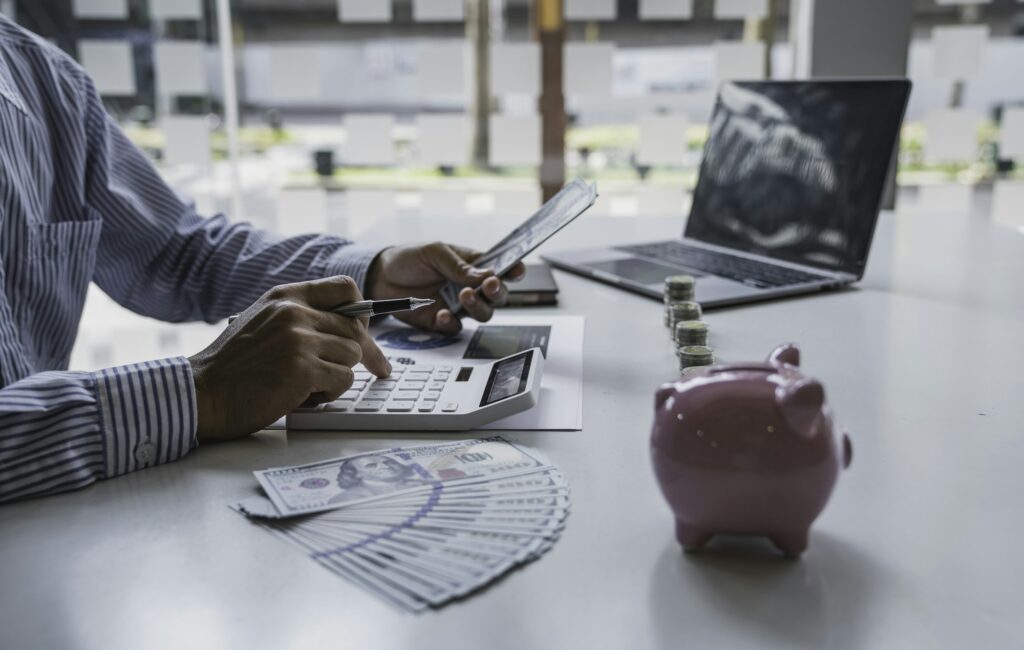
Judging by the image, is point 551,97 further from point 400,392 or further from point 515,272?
point 400,392

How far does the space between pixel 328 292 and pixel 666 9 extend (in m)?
2.09

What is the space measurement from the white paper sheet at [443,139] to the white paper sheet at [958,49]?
4.42 feet

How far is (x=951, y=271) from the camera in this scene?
1493 mm

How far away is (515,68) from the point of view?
2746 mm

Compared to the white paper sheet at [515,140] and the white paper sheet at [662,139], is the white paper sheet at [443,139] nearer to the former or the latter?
the white paper sheet at [515,140]

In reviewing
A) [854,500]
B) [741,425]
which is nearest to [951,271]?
[854,500]

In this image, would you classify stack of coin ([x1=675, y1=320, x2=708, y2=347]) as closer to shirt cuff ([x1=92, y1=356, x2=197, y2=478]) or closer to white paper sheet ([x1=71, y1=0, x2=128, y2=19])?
shirt cuff ([x1=92, y1=356, x2=197, y2=478])

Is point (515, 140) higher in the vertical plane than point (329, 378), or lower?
higher

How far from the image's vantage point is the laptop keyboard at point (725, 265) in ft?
4.55

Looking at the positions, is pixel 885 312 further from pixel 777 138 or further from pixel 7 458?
pixel 7 458

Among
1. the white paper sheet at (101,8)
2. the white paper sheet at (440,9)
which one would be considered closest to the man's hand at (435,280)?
the white paper sheet at (440,9)

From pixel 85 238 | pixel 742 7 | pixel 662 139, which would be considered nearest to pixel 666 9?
pixel 742 7

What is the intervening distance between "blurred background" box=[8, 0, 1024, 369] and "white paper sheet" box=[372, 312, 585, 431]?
150cm

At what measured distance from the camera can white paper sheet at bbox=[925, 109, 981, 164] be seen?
2629mm
